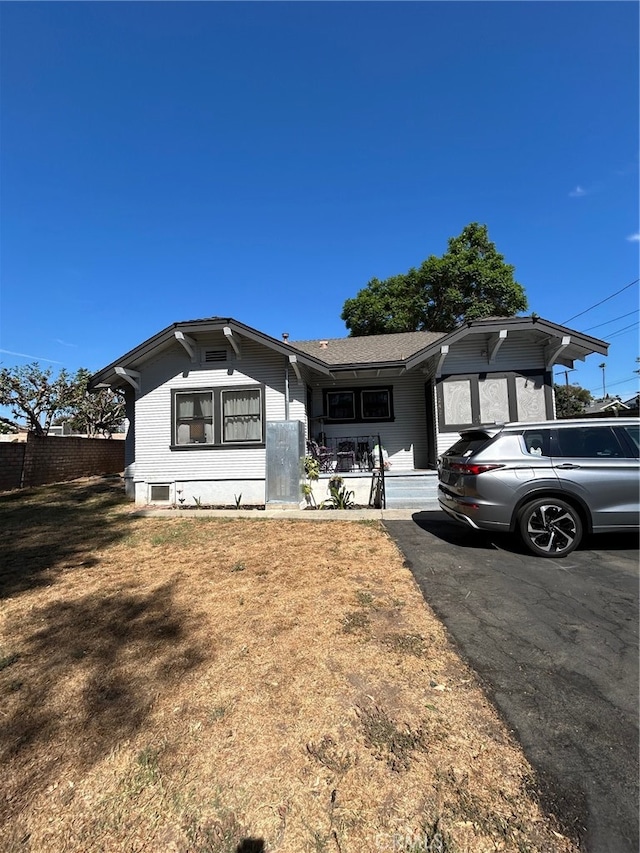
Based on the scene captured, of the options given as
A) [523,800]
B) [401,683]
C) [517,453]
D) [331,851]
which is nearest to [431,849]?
[331,851]

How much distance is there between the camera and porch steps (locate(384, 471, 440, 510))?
9.20 metres

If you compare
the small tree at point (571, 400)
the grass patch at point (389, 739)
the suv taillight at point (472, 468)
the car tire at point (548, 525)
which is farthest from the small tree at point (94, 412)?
the small tree at point (571, 400)

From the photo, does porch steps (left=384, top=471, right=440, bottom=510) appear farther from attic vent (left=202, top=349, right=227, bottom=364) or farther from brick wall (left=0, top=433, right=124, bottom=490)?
brick wall (left=0, top=433, right=124, bottom=490)

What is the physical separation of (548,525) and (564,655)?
259cm

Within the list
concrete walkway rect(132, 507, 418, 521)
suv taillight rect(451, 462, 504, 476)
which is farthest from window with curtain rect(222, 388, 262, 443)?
suv taillight rect(451, 462, 504, 476)

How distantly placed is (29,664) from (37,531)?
541 cm

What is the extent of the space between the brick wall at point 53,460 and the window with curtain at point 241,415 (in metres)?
7.57

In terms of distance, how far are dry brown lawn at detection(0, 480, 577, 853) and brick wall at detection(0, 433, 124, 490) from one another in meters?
10.7

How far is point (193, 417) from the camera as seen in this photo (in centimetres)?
1083

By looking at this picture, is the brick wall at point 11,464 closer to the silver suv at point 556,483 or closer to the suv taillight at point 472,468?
the suv taillight at point 472,468

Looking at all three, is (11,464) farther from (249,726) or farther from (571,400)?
(571,400)

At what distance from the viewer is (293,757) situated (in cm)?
205

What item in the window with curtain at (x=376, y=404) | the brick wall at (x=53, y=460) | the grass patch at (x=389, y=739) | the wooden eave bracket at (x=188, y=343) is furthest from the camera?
the brick wall at (x=53, y=460)

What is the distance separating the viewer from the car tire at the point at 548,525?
5234 mm
